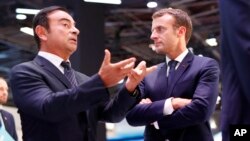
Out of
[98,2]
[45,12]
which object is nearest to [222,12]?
[45,12]

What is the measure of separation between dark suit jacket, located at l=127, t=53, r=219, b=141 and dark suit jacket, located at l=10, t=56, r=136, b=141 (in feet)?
0.77

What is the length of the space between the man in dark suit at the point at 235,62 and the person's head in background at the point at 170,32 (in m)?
1.38

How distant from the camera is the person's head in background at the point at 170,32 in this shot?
120 inches

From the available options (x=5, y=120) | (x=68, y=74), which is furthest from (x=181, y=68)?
(x=5, y=120)

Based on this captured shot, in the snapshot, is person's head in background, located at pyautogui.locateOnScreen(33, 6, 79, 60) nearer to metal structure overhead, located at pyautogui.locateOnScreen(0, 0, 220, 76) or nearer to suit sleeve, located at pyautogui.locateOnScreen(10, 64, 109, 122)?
suit sleeve, located at pyautogui.locateOnScreen(10, 64, 109, 122)

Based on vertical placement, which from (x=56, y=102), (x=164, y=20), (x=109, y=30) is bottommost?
(x=109, y=30)

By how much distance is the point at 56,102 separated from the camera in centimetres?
230

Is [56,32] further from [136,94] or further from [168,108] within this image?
[168,108]

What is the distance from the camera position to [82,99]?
2.25m

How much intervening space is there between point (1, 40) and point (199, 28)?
4827 mm

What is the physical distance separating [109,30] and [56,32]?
8844mm

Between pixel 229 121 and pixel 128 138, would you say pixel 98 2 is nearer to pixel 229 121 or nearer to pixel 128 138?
pixel 128 138

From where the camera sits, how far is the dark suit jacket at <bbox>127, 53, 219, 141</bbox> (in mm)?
2771

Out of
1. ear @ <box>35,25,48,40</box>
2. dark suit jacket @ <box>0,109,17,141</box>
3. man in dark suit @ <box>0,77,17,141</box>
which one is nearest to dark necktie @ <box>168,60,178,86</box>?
ear @ <box>35,25,48,40</box>
